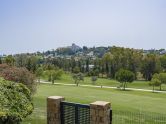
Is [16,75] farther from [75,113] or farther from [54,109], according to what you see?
[75,113]

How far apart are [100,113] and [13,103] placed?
2696mm

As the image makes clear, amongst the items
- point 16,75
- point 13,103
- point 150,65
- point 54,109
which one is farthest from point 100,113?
point 150,65

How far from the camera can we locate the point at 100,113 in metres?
8.04

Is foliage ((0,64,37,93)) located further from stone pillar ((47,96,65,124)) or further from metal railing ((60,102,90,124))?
metal railing ((60,102,90,124))

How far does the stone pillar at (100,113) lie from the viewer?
797 centimetres

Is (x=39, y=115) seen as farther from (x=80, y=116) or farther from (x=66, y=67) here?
(x=66, y=67)

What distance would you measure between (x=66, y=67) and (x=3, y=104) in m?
94.1

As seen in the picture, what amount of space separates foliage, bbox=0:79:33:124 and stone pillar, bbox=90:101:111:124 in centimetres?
222

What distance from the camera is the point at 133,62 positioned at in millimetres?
84312

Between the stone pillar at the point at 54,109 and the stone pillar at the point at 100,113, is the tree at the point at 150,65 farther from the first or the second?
the stone pillar at the point at 100,113

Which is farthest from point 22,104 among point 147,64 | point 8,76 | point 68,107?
point 147,64

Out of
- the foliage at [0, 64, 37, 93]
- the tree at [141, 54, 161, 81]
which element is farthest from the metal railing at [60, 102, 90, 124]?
the tree at [141, 54, 161, 81]

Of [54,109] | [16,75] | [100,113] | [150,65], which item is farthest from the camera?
[150,65]

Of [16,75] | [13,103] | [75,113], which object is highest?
[16,75]
